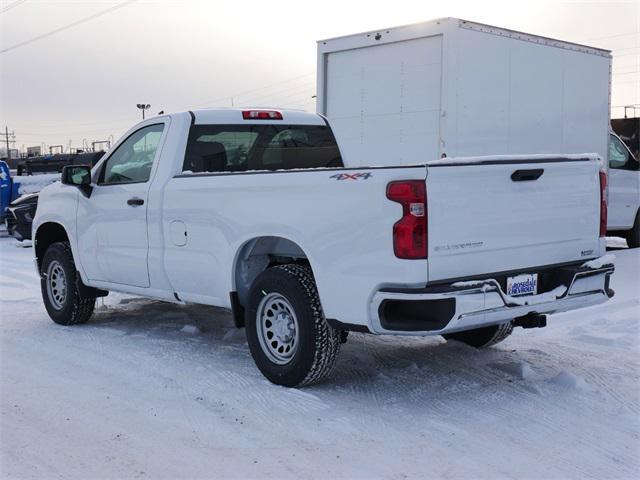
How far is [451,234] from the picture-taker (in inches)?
177

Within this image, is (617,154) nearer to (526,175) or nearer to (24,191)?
(526,175)

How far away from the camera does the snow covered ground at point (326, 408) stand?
3.93 metres

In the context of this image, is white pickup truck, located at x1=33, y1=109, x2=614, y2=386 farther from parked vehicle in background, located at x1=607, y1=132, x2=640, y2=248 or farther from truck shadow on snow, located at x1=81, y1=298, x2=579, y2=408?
parked vehicle in background, located at x1=607, y1=132, x2=640, y2=248

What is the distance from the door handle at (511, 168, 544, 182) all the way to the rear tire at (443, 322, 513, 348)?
1.53m

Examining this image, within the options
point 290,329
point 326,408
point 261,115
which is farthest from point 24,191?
point 326,408

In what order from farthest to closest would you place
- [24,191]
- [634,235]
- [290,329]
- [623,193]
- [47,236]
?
[24,191] < [634,235] < [623,193] < [47,236] < [290,329]

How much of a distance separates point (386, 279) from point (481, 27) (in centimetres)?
701

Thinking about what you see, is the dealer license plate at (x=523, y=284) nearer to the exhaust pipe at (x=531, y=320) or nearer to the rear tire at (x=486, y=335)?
the exhaust pipe at (x=531, y=320)

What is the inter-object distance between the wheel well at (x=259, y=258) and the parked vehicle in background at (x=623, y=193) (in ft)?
30.6

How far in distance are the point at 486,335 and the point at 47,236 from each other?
4.51 meters

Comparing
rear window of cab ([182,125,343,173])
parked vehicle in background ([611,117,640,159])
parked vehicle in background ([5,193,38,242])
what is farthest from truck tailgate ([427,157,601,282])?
parked vehicle in background ([611,117,640,159])

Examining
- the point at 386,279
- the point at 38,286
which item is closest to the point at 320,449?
the point at 386,279

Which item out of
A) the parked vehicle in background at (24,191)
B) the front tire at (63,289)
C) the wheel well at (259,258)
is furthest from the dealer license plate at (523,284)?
the parked vehicle in background at (24,191)

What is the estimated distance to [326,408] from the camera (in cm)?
477
